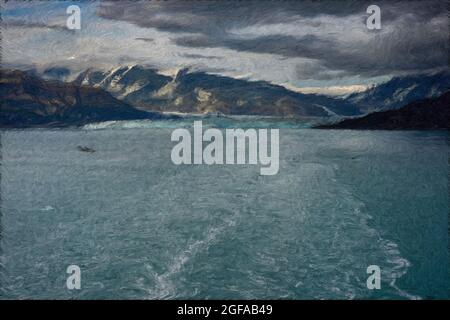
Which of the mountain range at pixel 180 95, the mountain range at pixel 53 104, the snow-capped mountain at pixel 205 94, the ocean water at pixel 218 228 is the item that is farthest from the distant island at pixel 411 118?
the mountain range at pixel 53 104

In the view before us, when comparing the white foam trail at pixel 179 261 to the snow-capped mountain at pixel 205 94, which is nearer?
the white foam trail at pixel 179 261

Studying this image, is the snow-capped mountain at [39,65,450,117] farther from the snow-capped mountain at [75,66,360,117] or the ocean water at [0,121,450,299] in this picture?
the ocean water at [0,121,450,299]

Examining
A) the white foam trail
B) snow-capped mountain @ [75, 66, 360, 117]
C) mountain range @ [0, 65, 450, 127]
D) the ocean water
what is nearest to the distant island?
mountain range @ [0, 65, 450, 127]

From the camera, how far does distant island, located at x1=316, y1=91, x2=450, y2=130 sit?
964 inches

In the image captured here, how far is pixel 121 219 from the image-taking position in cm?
1195

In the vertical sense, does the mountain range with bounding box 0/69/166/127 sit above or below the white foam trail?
above

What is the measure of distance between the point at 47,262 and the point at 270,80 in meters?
12.1

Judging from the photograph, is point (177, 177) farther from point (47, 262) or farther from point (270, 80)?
point (47, 262)

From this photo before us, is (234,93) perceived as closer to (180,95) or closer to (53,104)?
(180,95)

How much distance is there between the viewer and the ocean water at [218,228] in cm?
795

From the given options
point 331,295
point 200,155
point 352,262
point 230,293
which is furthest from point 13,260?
point 200,155

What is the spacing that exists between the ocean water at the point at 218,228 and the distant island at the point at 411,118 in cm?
449

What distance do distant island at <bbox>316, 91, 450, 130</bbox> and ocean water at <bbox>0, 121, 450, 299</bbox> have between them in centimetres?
449

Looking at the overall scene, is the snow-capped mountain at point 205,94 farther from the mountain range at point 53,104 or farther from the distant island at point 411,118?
the distant island at point 411,118
